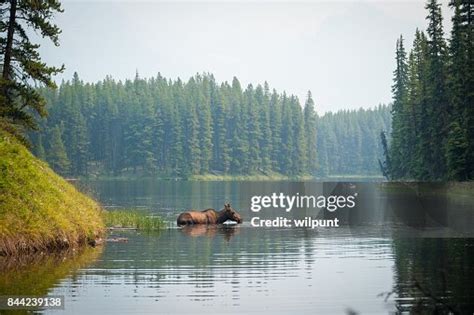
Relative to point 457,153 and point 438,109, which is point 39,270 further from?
point 438,109

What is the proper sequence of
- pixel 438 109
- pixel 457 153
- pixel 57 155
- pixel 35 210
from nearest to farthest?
1. pixel 35 210
2. pixel 457 153
3. pixel 438 109
4. pixel 57 155

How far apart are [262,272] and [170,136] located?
166 metres

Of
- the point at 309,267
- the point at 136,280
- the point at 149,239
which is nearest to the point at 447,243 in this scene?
the point at 309,267

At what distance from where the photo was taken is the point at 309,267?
24.8 meters

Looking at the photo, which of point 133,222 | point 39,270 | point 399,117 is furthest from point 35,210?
point 399,117

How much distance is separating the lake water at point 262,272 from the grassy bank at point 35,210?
1182 mm

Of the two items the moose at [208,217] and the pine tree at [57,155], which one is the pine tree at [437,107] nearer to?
the moose at [208,217]

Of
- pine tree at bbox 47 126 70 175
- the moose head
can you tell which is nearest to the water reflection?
the moose head

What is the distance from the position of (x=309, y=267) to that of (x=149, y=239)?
11.4 metres

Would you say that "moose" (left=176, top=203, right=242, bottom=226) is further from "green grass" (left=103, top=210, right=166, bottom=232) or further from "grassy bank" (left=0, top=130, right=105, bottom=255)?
"grassy bank" (left=0, top=130, right=105, bottom=255)

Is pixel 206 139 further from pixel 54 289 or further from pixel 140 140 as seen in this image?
pixel 54 289

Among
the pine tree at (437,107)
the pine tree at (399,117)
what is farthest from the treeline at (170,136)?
the pine tree at (437,107)

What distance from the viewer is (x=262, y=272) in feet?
76.9

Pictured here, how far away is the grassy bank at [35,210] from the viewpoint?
86.2 ft
